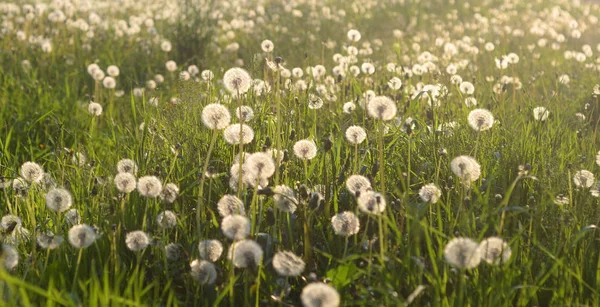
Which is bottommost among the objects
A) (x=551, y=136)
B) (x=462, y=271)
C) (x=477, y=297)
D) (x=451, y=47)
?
(x=477, y=297)

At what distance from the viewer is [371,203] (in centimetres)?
193

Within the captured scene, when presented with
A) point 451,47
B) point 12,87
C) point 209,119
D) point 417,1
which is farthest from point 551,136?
point 417,1

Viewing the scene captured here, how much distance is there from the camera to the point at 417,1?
11.6m

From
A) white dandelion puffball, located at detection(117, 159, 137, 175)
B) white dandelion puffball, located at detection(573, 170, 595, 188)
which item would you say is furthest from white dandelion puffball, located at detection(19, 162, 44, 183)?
white dandelion puffball, located at detection(573, 170, 595, 188)

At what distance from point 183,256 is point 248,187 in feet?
1.59

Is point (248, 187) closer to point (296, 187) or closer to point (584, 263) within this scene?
point (296, 187)

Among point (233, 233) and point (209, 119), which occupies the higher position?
point (209, 119)

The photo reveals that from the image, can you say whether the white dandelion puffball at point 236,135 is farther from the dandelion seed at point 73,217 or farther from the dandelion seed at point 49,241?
the dandelion seed at point 49,241

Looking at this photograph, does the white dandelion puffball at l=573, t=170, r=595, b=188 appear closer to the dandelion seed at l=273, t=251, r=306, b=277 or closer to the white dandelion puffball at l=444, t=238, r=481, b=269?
the white dandelion puffball at l=444, t=238, r=481, b=269

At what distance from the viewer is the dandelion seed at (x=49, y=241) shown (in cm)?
205

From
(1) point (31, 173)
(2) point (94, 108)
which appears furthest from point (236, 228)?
(2) point (94, 108)

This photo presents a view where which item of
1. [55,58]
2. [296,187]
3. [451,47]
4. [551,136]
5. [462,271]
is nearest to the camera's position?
[462,271]

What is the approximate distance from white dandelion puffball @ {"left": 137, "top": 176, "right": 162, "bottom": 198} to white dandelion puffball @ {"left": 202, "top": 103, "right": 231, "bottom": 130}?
0.32m

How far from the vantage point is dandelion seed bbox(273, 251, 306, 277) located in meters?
1.77
